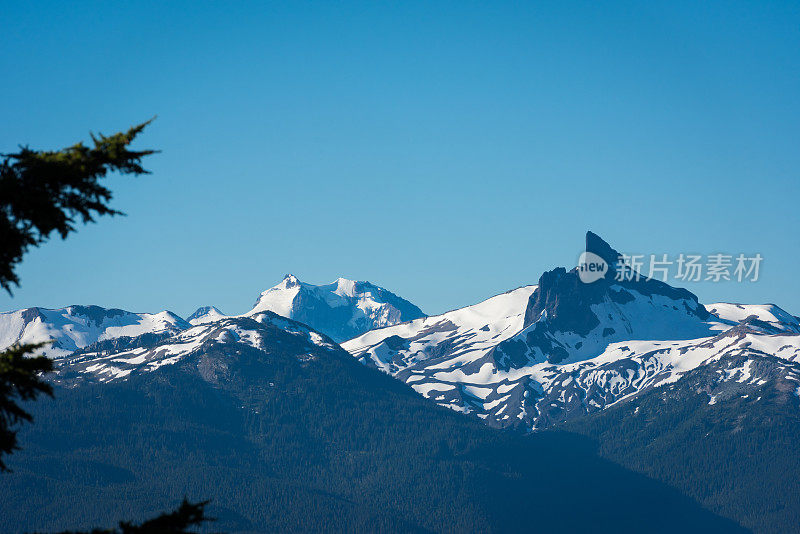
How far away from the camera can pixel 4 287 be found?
86.5 feet

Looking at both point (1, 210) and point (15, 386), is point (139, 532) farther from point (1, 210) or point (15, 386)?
point (1, 210)

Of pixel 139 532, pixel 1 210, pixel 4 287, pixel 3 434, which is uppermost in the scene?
pixel 1 210

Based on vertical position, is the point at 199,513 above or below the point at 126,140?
below

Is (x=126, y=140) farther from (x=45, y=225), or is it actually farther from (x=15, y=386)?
(x=15, y=386)

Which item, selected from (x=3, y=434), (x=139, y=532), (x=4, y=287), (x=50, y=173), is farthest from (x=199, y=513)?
(x=50, y=173)

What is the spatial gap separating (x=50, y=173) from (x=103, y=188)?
1281 millimetres

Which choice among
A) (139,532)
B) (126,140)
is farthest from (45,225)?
(139,532)

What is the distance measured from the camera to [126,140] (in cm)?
2727

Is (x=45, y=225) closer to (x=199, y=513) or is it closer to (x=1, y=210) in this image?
(x=1, y=210)

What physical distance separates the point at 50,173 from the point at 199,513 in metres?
9.06

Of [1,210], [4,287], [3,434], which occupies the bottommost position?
[3,434]

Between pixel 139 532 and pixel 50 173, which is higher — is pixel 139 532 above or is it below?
below

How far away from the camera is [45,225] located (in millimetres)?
26656

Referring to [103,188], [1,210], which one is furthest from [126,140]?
Answer: [1,210]
